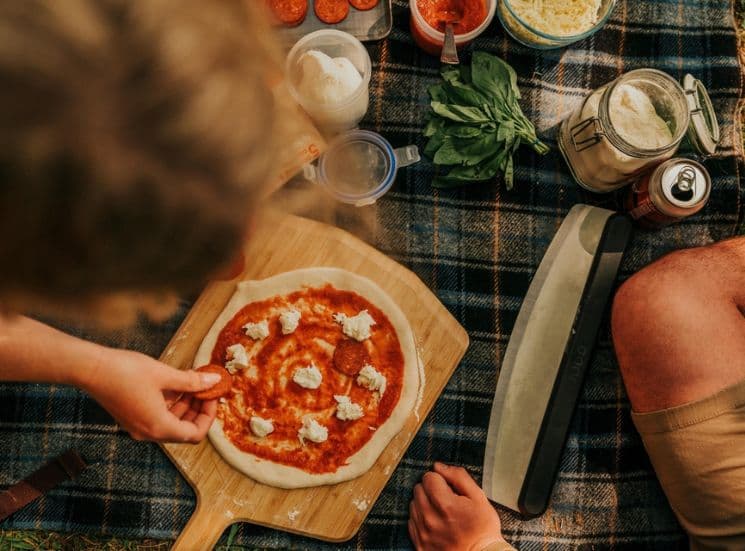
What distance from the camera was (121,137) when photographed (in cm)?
77

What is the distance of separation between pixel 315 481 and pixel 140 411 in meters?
0.54

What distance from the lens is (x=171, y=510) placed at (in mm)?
1798

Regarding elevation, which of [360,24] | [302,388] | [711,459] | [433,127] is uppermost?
[360,24]

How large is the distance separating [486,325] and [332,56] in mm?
925

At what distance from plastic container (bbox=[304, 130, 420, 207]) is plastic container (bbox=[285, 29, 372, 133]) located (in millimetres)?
85

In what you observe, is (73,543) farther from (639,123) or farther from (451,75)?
(639,123)

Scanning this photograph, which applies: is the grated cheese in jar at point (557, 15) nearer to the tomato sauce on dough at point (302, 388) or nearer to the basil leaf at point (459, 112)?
the basil leaf at point (459, 112)

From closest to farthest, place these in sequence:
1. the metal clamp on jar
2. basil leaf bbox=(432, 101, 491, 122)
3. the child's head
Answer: the child's head, the metal clamp on jar, basil leaf bbox=(432, 101, 491, 122)

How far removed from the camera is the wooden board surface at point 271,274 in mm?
1752

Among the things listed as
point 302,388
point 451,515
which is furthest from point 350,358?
point 451,515

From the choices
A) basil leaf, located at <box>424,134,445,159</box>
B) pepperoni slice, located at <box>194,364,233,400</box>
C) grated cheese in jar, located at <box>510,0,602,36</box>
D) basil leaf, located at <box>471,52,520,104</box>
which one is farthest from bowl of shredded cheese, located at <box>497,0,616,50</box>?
pepperoni slice, located at <box>194,364,233,400</box>

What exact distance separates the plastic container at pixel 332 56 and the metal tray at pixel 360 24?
0.28 ft

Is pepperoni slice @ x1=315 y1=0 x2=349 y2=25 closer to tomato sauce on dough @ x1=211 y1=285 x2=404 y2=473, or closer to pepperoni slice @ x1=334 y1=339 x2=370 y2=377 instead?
tomato sauce on dough @ x1=211 y1=285 x2=404 y2=473

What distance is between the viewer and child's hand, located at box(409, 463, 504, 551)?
5.83 feet
